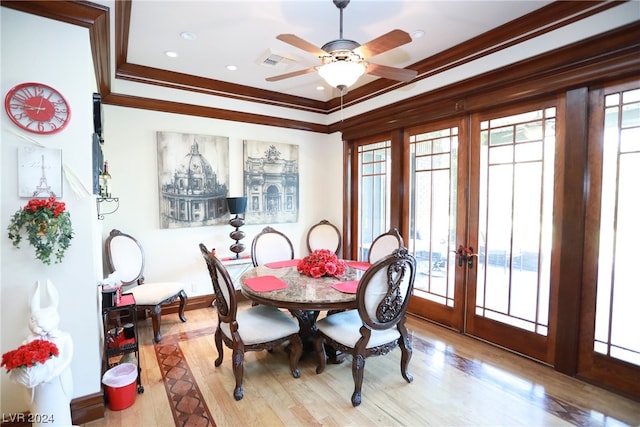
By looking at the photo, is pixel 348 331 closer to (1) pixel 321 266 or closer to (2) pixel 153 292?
(1) pixel 321 266

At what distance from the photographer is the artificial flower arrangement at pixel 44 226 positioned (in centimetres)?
179

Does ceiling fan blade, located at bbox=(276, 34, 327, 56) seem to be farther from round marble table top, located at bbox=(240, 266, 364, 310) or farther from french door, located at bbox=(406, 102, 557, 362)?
french door, located at bbox=(406, 102, 557, 362)

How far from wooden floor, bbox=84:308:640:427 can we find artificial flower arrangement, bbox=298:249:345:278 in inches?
31.3

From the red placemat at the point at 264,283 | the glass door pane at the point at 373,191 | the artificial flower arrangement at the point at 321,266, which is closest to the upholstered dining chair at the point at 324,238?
the glass door pane at the point at 373,191

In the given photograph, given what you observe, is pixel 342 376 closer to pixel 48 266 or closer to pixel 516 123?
pixel 48 266

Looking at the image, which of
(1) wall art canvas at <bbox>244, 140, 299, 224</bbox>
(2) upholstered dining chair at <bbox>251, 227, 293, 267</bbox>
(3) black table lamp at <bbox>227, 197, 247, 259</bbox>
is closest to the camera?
(2) upholstered dining chair at <bbox>251, 227, 293, 267</bbox>

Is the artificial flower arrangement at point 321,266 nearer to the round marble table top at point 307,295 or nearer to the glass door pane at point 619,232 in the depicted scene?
the round marble table top at point 307,295

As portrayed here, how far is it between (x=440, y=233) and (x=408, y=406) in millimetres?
1963

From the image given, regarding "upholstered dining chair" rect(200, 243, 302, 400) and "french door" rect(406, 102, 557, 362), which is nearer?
"upholstered dining chair" rect(200, 243, 302, 400)

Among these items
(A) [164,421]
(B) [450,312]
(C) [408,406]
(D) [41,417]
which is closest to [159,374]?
(A) [164,421]

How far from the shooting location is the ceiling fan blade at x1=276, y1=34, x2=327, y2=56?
199 cm

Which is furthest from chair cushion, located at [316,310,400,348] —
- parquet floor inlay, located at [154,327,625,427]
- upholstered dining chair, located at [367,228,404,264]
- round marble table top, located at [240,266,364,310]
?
upholstered dining chair, located at [367,228,404,264]

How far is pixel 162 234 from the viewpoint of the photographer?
390 cm

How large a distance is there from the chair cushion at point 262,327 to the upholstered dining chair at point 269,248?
111 centimetres
